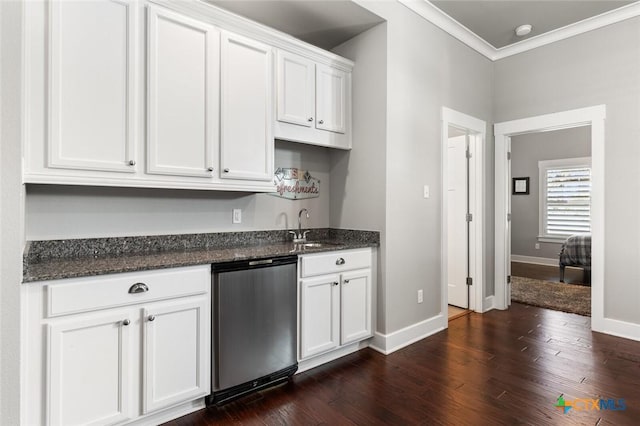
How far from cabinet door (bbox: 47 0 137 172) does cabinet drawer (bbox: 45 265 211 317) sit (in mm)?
646

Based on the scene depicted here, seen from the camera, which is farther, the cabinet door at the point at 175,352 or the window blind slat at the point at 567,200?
the window blind slat at the point at 567,200

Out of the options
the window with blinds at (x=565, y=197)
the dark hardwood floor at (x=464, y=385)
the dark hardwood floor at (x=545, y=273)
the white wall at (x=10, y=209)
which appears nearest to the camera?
the white wall at (x=10, y=209)

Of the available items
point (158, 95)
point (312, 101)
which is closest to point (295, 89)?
point (312, 101)

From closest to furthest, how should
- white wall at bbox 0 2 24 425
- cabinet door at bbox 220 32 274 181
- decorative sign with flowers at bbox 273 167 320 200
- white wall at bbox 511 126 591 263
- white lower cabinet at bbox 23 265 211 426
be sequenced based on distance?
white wall at bbox 0 2 24 425 → white lower cabinet at bbox 23 265 211 426 → cabinet door at bbox 220 32 274 181 → decorative sign with flowers at bbox 273 167 320 200 → white wall at bbox 511 126 591 263

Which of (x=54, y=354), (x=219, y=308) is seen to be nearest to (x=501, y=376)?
(x=219, y=308)

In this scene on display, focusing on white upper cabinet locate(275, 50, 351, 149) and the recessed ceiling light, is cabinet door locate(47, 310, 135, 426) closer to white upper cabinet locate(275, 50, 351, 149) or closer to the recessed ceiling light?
white upper cabinet locate(275, 50, 351, 149)

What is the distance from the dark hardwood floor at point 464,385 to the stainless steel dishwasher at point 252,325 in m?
0.14

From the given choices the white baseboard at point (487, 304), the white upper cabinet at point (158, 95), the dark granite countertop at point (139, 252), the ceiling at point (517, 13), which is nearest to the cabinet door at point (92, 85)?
the white upper cabinet at point (158, 95)

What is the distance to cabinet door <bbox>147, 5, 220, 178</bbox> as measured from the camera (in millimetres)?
2102

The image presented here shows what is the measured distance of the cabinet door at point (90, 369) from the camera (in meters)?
1.59

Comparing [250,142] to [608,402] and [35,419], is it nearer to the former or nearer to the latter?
[35,419]

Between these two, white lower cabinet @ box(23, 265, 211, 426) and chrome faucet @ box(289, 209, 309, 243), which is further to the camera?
chrome faucet @ box(289, 209, 309, 243)

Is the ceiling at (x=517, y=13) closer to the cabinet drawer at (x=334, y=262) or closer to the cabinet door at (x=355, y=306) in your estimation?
the cabinet drawer at (x=334, y=262)

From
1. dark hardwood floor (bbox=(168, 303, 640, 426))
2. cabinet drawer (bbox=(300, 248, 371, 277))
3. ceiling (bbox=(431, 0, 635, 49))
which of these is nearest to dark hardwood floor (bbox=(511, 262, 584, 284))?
dark hardwood floor (bbox=(168, 303, 640, 426))
